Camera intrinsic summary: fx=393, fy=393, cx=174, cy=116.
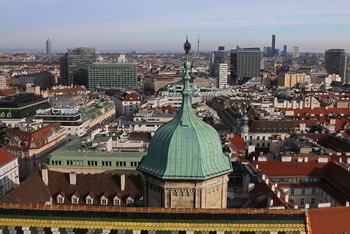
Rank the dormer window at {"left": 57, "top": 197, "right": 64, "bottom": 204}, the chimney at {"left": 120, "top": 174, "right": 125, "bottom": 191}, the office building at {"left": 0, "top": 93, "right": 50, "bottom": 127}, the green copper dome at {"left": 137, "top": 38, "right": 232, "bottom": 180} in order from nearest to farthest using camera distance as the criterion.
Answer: the green copper dome at {"left": 137, "top": 38, "right": 232, "bottom": 180}, the dormer window at {"left": 57, "top": 197, "right": 64, "bottom": 204}, the chimney at {"left": 120, "top": 174, "right": 125, "bottom": 191}, the office building at {"left": 0, "top": 93, "right": 50, "bottom": 127}

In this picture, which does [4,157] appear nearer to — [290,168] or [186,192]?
[290,168]

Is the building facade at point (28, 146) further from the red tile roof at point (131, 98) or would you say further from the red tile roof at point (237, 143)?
the red tile roof at point (131, 98)

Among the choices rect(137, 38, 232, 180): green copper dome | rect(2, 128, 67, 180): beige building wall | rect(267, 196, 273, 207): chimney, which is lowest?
rect(2, 128, 67, 180): beige building wall

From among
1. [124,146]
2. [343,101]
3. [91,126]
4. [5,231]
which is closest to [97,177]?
[124,146]

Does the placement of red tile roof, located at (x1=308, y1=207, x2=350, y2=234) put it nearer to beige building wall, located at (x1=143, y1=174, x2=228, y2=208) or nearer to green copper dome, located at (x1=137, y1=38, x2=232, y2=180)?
beige building wall, located at (x1=143, y1=174, x2=228, y2=208)

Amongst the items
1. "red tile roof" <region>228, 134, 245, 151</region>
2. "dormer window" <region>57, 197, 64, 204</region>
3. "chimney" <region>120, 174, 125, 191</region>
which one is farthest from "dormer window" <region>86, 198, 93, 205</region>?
"red tile roof" <region>228, 134, 245, 151</region>

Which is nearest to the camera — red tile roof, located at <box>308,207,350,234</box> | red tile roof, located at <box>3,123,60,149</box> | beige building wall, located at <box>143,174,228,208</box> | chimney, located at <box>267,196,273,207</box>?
beige building wall, located at <box>143,174,228,208</box>

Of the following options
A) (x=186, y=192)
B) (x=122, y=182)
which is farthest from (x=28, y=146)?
(x=186, y=192)

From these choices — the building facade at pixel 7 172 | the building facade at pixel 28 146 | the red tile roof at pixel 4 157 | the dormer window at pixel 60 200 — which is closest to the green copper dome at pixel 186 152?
the dormer window at pixel 60 200
